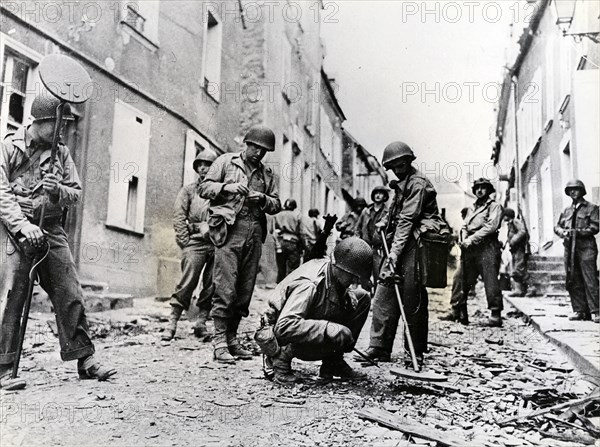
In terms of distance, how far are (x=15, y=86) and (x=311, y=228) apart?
4.46 m

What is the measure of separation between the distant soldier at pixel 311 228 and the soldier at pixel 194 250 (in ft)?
9.35

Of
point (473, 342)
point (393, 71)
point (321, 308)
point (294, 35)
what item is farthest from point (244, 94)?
point (321, 308)

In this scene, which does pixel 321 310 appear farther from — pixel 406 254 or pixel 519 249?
pixel 519 249

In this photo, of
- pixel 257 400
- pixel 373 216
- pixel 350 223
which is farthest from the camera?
pixel 350 223

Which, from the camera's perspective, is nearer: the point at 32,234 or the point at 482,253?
the point at 32,234

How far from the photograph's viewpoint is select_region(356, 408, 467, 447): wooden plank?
2318 mm

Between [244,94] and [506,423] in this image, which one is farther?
[244,94]

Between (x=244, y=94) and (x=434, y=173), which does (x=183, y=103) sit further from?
(x=434, y=173)

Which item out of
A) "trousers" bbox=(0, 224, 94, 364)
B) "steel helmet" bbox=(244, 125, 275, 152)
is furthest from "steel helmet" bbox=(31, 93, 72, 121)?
Answer: "steel helmet" bbox=(244, 125, 275, 152)

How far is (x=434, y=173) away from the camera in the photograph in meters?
4.19

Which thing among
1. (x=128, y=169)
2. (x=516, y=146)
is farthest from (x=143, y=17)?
(x=516, y=146)

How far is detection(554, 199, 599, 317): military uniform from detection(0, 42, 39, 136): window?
379cm

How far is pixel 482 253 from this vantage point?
534 cm

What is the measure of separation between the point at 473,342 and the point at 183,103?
13.2ft
